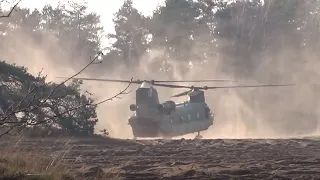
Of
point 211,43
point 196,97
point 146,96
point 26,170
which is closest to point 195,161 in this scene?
point 26,170

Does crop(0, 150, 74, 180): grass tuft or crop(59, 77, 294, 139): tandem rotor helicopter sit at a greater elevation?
crop(59, 77, 294, 139): tandem rotor helicopter

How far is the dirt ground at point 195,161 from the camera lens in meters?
9.45

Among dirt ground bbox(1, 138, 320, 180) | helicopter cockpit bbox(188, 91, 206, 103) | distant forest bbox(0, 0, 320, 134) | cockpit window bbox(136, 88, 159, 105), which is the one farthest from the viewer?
distant forest bbox(0, 0, 320, 134)

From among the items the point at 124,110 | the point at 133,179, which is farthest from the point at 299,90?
the point at 133,179

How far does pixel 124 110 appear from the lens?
41344 mm

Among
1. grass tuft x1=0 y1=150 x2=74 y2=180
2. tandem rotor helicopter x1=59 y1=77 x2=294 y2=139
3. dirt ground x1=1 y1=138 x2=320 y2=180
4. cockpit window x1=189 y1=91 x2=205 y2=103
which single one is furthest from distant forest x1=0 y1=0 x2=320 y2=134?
grass tuft x1=0 y1=150 x2=74 y2=180

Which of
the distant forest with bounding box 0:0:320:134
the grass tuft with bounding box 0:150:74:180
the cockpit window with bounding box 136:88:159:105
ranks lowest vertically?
the grass tuft with bounding box 0:150:74:180

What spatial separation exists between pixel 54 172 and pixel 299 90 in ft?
132

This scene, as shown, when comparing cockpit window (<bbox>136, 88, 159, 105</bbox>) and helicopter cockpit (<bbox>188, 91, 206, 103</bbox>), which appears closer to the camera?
cockpit window (<bbox>136, 88, 159, 105</bbox>)

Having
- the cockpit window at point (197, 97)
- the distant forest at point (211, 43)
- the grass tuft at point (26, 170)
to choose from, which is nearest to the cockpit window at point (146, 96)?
the cockpit window at point (197, 97)

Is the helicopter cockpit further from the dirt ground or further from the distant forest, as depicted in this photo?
the distant forest

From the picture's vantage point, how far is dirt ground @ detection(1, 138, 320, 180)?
9445 mm

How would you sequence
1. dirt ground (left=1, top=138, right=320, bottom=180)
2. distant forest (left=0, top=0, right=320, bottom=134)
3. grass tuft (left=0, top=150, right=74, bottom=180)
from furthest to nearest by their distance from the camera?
distant forest (left=0, top=0, right=320, bottom=134)
dirt ground (left=1, top=138, right=320, bottom=180)
grass tuft (left=0, top=150, right=74, bottom=180)

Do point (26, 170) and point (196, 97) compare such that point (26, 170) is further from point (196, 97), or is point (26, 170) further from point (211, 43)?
point (211, 43)
